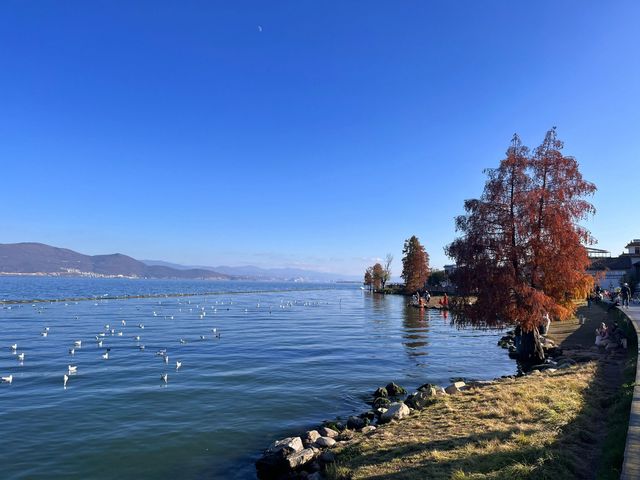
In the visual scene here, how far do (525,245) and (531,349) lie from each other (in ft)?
21.3

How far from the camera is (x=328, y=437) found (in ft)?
43.0

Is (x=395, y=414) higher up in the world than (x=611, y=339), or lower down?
lower down

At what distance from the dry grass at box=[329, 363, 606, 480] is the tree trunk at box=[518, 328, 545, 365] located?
9.12 m

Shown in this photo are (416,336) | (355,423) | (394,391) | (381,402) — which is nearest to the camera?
(355,423)

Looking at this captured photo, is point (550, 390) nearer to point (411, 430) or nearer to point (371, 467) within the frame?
point (411, 430)

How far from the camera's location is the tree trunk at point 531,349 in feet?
80.3

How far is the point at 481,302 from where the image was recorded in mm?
22812

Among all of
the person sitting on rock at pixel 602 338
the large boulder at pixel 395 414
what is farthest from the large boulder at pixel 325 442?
the person sitting on rock at pixel 602 338

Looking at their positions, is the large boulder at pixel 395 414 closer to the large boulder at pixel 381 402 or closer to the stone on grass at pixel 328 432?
the stone on grass at pixel 328 432

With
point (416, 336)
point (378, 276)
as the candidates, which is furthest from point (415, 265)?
point (416, 336)

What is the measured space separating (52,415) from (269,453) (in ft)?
30.8

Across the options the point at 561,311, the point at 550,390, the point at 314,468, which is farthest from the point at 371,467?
the point at 561,311

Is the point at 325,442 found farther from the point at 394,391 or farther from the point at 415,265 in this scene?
the point at 415,265

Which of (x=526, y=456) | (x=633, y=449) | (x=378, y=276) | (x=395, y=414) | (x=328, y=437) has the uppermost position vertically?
(x=378, y=276)
